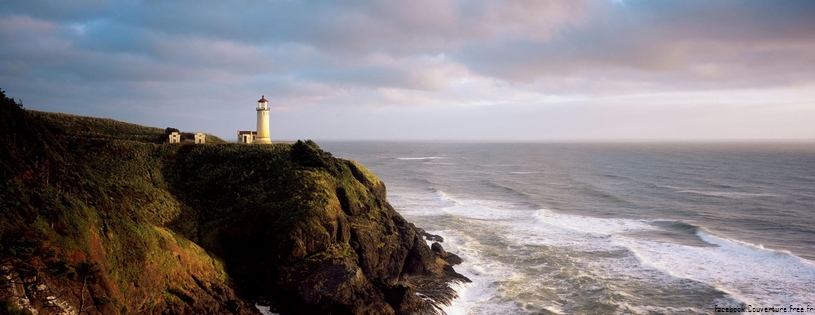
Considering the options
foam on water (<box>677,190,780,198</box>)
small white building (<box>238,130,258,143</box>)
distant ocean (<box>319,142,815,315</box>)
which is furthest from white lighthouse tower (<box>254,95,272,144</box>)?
foam on water (<box>677,190,780,198</box>)

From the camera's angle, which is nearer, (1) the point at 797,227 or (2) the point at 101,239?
(2) the point at 101,239

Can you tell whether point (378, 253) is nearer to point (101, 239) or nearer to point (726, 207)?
point (101, 239)

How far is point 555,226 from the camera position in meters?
54.5

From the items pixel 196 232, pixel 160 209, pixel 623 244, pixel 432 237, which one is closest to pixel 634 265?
pixel 623 244

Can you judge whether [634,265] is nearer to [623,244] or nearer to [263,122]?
[623,244]

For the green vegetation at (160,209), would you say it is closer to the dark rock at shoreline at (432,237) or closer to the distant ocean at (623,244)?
the dark rock at shoreline at (432,237)

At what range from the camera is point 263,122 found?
53.3 m

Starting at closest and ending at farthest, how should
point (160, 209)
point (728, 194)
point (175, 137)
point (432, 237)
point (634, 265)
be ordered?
1. point (160, 209)
2. point (634, 265)
3. point (175, 137)
4. point (432, 237)
5. point (728, 194)

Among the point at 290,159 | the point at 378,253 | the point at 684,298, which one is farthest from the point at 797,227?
the point at 290,159

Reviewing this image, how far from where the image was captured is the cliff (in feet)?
71.4

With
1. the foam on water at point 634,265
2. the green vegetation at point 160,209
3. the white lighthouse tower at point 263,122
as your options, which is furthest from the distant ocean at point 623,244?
the white lighthouse tower at point 263,122

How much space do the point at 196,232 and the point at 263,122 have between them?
71.7 ft

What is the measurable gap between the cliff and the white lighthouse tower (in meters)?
6.93

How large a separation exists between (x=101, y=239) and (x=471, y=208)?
47389mm
